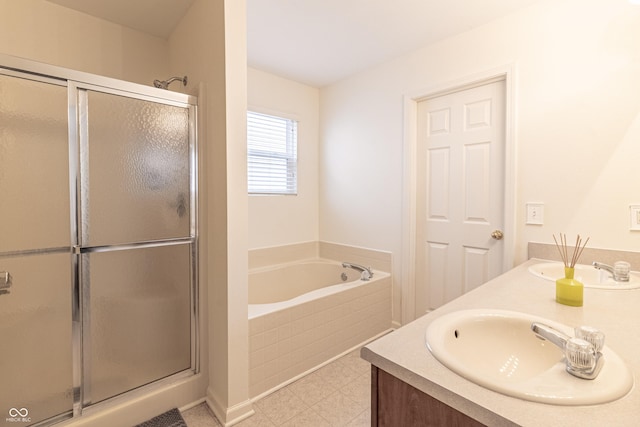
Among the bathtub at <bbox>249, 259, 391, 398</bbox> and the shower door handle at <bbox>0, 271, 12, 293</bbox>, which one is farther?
the bathtub at <bbox>249, 259, 391, 398</bbox>

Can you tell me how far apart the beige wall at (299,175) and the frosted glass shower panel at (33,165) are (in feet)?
5.10

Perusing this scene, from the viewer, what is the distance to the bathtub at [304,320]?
1.73m

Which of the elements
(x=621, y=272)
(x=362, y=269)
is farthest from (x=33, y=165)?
(x=621, y=272)

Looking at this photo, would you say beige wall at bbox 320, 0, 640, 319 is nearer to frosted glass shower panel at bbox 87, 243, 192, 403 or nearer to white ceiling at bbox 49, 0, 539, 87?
white ceiling at bbox 49, 0, 539, 87

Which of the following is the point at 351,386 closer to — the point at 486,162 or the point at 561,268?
the point at 561,268

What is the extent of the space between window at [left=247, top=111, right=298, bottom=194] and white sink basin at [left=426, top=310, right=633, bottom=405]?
225 cm

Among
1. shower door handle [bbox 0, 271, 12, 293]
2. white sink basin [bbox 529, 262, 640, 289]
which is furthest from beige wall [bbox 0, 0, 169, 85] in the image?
white sink basin [bbox 529, 262, 640, 289]

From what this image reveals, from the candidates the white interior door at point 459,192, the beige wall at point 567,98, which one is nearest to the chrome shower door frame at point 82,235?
the white interior door at point 459,192

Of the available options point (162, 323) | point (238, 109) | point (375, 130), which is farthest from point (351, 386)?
point (375, 130)

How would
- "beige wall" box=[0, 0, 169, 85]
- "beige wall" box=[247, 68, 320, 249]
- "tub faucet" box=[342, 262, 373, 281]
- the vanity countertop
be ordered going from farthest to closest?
"beige wall" box=[247, 68, 320, 249]
"tub faucet" box=[342, 262, 373, 281]
"beige wall" box=[0, 0, 169, 85]
the vanity countertop

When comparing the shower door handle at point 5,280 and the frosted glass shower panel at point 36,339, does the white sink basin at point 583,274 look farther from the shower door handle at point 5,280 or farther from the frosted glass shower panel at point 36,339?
the shower door handle at point 5,280

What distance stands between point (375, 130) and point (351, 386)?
210 cm

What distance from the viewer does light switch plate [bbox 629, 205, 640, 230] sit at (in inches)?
59.4

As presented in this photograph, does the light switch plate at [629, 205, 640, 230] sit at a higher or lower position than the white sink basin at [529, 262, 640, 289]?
higher
